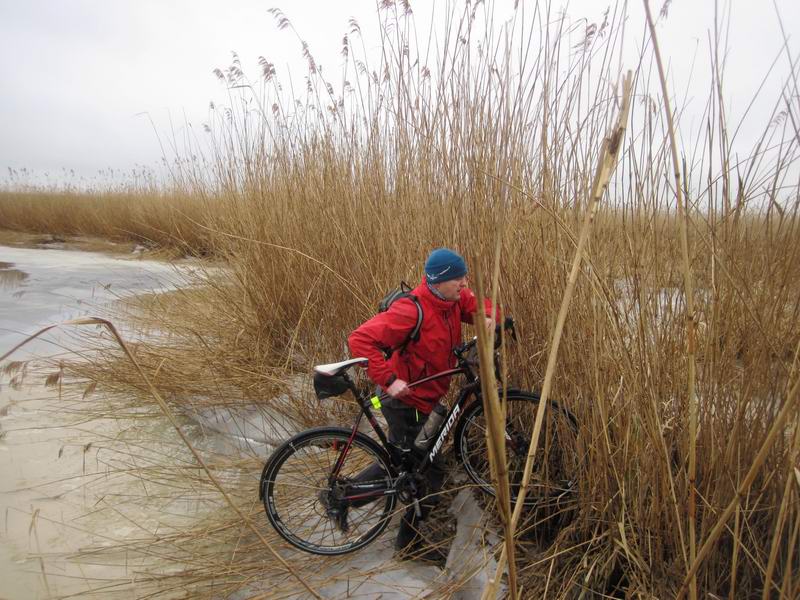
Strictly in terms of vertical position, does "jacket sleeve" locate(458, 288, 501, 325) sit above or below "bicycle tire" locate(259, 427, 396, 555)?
above

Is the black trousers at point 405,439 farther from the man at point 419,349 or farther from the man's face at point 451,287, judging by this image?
the man's face at point 451,287

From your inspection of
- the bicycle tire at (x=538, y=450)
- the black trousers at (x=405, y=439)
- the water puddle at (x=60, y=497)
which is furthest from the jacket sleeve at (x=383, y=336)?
the water puddle at (x=60, y=497)

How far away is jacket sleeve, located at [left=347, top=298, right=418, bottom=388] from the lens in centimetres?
161

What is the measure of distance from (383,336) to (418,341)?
0.15 meters

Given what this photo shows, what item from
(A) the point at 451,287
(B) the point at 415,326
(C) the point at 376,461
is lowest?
(C) the point at 376,461

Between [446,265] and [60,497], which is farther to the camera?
[60,497]

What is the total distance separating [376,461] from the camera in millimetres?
1861

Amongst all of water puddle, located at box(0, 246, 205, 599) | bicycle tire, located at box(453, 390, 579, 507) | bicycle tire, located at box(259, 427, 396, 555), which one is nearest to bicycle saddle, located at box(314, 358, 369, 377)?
bicycle tire, located at box(259, 427, 396, 555)

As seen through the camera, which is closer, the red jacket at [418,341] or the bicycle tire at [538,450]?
the bicycle tire at [538,450]

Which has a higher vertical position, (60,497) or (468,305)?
(468,305)

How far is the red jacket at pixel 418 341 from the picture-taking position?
1614 millimetres

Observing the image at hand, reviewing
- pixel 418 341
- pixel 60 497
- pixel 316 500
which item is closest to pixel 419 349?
pixel 418 341

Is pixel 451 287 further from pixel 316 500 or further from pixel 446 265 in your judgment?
pixel 316 500

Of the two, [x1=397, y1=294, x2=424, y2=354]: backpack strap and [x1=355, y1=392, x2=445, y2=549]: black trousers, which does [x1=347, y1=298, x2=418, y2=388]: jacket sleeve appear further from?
[x1=355, y1=392, x2=445, y2=549]: black trousers
